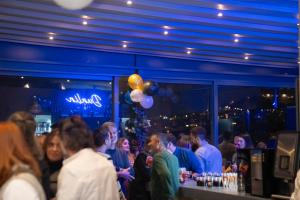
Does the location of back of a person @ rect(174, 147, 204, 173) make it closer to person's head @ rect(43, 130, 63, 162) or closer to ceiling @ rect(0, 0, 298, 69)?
ceiling @ rect(0, 0, 298, 69)

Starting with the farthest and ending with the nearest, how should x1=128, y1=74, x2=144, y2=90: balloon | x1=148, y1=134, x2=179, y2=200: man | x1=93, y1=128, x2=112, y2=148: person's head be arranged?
x1=128, y1=74, x2=144, y2=90: balloon < x1=148, y1=134, x2=179, y2=200: man < x1=93, y1=128, x2=112, y2=148: person's head

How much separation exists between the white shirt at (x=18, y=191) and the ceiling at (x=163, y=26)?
13.2ft

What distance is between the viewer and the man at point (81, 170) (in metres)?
2.71

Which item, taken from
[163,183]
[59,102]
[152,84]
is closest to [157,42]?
[152,84]

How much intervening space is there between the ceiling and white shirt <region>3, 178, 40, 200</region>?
4024mm

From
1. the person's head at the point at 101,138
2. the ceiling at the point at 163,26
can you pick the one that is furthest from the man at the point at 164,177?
the ceiling at the point at 163,26

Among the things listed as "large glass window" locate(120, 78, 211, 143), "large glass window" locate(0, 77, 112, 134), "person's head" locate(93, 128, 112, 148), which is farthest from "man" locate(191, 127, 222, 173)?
"large glass window" locate(0, 77, 112, 134)

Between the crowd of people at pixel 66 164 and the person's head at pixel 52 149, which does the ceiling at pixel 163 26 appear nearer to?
the crowd of people at pixel 66 164

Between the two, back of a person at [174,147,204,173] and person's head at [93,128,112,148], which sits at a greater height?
person's head at [93,128,112,148]

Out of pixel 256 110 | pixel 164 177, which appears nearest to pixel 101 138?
pixel 164 177

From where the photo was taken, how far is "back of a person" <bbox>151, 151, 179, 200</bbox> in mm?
4773

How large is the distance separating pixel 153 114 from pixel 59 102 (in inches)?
78.0

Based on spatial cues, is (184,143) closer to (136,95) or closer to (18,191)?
(136,95)

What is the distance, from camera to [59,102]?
29.7ft
